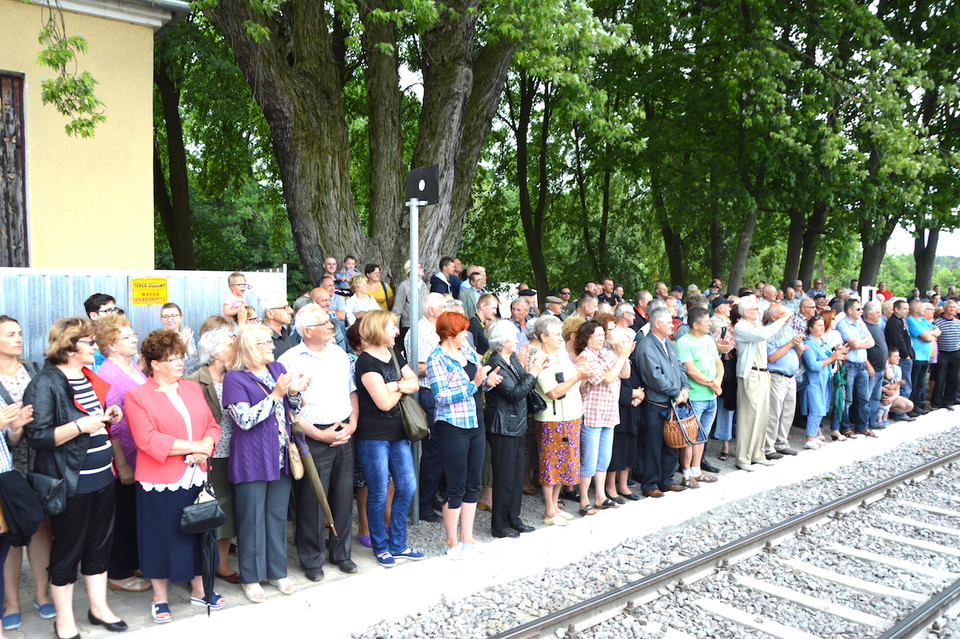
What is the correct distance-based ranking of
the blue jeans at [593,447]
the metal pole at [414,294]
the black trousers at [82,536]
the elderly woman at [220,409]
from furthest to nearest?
the blue jeans at [593,447], the metal pole at [414,294], the elderly woman at [220,409], the black trousers at [82,536]

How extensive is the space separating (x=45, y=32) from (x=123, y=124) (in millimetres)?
2690

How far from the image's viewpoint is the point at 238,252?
105ft

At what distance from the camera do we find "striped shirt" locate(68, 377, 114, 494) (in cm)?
454

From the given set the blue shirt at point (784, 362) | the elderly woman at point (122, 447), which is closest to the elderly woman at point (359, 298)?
the elderly woman at point (122, 447)

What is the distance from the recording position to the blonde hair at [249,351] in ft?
16.6

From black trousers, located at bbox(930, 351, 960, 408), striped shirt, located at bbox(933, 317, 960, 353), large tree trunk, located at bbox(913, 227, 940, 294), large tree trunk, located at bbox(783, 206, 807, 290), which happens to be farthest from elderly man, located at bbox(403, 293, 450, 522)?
large tree trunk, located at bbox(913, 227, 940, 294)

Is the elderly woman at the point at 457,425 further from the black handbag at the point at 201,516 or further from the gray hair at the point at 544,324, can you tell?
the black handbag at the point at 201,516

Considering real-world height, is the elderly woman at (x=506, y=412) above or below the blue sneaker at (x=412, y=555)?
above

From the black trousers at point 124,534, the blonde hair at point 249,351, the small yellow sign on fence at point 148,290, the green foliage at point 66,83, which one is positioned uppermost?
the green foliage at point 66,83

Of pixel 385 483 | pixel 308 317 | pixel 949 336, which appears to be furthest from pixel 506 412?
pixel 949 336

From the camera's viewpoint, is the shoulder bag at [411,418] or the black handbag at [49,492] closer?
the black handbag at [49,492]

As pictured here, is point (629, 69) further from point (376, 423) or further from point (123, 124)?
point (376, 423)

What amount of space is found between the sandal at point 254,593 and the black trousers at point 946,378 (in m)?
12.4

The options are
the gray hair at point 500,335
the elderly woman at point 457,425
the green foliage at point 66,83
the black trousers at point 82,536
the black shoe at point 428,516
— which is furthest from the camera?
the green foliage at point 66,83
